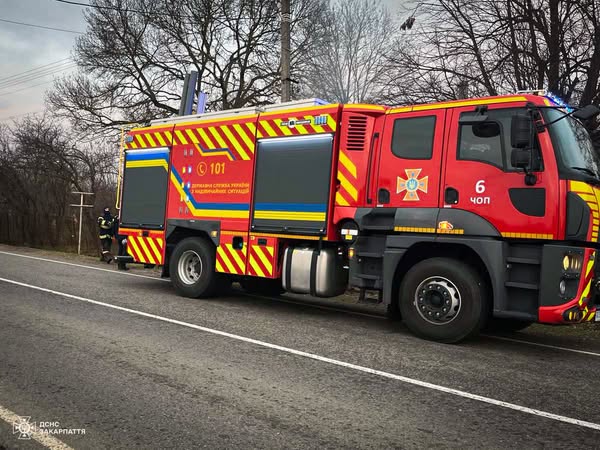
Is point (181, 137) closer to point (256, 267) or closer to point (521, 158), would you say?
point (256, 267)

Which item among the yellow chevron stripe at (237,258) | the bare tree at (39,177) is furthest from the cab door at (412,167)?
the bare tree at (39,177)

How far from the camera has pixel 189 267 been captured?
30.1 ft

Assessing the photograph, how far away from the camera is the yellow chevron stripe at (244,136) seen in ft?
26.9

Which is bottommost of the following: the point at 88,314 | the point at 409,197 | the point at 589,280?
the point at 88,314

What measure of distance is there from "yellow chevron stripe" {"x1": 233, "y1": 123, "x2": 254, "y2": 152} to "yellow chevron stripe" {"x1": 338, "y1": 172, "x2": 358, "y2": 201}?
172 cm

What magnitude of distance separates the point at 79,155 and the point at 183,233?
71.5 ft

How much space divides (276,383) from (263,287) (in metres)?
5.34

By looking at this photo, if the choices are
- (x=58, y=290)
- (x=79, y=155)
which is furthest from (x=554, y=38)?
(x=79, y=155)

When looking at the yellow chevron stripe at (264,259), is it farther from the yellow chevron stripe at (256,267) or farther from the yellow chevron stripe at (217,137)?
the yellow chevron stripe at (217,137)

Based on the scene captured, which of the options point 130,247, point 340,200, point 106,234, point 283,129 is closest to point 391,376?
point 340,200

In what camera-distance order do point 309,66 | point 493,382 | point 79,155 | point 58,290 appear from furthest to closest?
point 79,155
point 309,66
point 58,290
point 493,382

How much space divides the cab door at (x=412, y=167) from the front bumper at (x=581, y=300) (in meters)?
1.58

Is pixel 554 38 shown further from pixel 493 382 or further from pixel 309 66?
pixel 309 66

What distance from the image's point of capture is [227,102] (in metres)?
21.0
